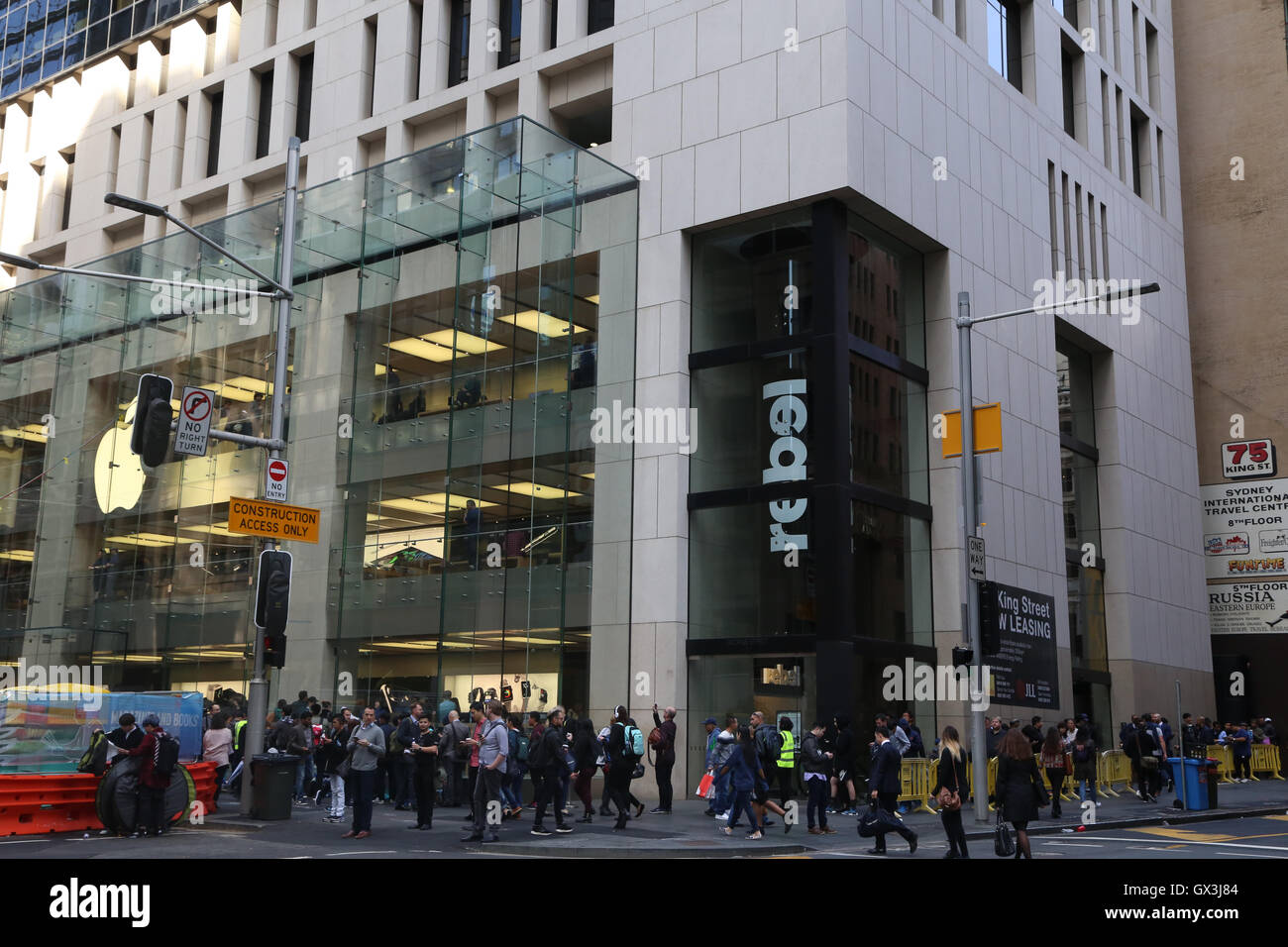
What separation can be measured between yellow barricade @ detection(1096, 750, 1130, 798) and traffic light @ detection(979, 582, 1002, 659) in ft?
31.4

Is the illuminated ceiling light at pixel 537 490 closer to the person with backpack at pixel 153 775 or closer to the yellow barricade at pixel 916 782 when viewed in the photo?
the yellow barricade at pixel 916 782

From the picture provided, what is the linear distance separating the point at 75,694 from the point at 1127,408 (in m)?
30.6

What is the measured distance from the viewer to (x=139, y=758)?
17.1 meters

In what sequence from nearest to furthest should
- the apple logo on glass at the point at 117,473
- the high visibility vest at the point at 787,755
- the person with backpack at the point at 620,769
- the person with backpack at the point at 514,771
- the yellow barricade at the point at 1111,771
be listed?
the person with backpack at the point at 620,769 → the person with backpack at the point at 514,771 → the high visibility vest at the point at 787,755 → the yellow barricade at the point at 1111,771 → the apple logo on glass at the point at 117,473

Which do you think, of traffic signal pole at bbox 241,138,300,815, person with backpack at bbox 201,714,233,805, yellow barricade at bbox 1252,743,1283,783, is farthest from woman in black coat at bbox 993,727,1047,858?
yellow barricade at bbox 1252,743,1283,783

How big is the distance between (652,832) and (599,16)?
21930 millimetres

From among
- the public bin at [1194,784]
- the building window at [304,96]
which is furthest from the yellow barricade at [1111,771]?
the building window at [304,96]

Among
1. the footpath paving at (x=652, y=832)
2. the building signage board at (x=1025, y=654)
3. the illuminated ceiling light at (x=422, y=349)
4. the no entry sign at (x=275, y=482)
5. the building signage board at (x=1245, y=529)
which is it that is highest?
the illuminated ceiling light at (x=422, y=349)

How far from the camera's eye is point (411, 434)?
2877 centimetres

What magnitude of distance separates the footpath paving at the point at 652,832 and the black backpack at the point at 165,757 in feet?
3.28

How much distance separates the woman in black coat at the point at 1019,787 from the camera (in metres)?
14.0

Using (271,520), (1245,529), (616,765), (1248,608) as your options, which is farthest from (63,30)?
(1248,608)

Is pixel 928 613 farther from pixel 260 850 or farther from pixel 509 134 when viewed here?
pixel 260 850
